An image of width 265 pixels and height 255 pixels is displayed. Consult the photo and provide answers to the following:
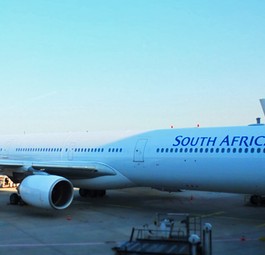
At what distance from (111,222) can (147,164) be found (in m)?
2.72

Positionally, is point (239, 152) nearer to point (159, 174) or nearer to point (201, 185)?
point (201, 185)

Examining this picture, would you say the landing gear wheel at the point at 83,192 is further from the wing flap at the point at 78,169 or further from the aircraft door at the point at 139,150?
the aircraft door at the point at 139,150

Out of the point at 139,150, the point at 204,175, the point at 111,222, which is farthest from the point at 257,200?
the point at 111,222

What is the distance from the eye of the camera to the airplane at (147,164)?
1224cm

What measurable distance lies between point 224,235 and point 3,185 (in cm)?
1914

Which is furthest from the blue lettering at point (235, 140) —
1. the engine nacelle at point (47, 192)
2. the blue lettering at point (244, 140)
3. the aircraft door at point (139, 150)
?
the engine nacelle at point (47, 192)

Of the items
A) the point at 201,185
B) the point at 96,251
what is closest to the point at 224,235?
the point at 201,185

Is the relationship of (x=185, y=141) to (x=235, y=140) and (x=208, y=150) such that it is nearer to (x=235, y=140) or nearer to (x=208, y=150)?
(x=208, y=150)

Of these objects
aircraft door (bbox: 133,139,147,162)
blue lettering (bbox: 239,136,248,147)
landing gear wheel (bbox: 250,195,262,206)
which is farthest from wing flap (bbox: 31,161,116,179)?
landing gear wheel (bbox: 250,195,262,206)

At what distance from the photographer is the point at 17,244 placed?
32.3ft

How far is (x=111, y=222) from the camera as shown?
42.2 ft

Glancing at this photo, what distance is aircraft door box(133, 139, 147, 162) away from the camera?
14.7 m

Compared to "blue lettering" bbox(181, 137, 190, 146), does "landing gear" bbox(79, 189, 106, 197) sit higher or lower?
lower

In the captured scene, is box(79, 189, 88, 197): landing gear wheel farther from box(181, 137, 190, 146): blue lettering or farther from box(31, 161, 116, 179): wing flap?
box(181, 137, 190, 146): blue lettering
